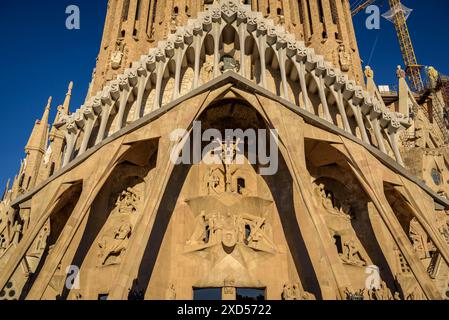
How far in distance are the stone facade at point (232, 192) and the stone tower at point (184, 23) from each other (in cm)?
275

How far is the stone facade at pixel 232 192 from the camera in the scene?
1141 centimetres

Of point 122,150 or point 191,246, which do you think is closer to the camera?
point 122,150

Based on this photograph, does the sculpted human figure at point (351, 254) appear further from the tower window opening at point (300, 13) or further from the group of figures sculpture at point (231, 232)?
the tower window opening at point (300, 13)

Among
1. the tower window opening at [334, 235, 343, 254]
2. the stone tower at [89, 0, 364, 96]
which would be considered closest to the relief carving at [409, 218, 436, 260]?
the tower window opening at [334, 235, 343, 254]

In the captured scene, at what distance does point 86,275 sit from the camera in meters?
12.0

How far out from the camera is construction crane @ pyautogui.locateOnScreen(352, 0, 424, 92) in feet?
123

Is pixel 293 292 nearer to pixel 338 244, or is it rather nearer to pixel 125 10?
pixel 338 244

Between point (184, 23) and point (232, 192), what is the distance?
833 centimetres

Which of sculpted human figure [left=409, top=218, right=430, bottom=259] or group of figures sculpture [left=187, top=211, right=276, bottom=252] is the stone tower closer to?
sculpted human figure [left=409, top=218, right=430, bottom=259]

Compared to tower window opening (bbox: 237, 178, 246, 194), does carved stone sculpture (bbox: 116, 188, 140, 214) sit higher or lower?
lower

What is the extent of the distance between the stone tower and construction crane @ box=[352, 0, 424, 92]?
22465 millimetres
